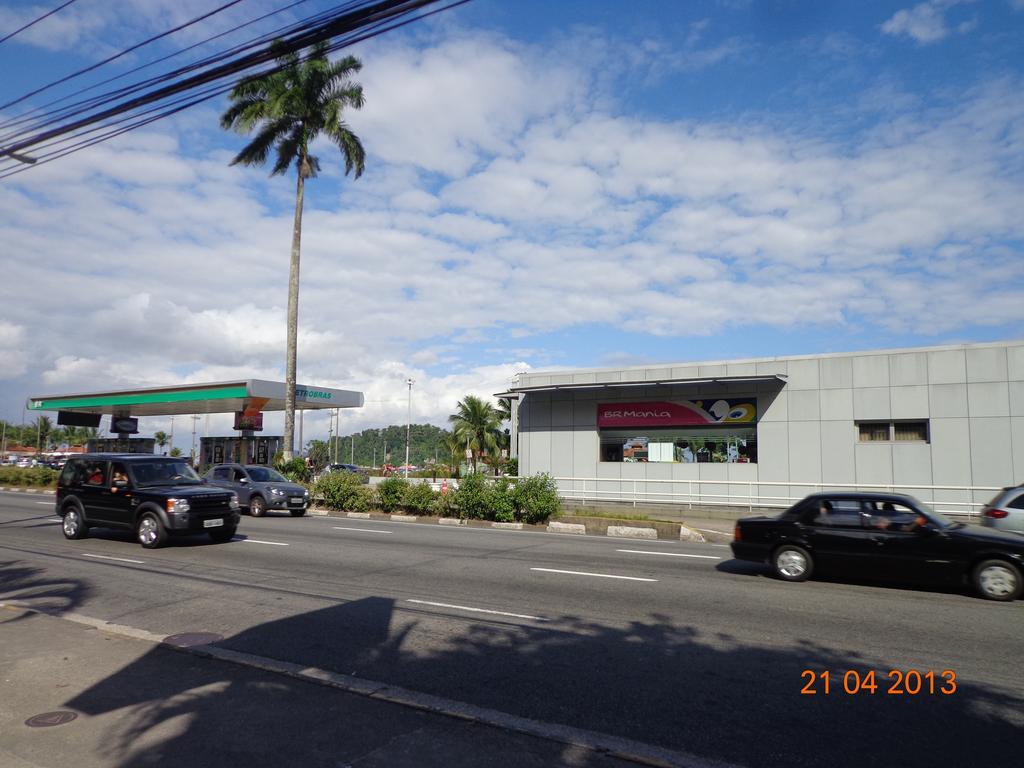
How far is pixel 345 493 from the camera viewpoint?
24.7 metres

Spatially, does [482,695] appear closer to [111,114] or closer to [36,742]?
[36,742]

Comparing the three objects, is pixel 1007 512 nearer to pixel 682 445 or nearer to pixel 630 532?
pixel 630 532

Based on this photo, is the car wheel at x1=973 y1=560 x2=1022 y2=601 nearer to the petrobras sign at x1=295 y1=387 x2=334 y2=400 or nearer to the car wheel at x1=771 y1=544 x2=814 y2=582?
the car wheel at x1=771 y1=544 x2=814 y2=582

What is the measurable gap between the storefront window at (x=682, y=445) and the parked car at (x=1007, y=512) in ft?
42.3

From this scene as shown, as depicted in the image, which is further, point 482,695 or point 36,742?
point 482,695

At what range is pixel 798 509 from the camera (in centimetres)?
1139

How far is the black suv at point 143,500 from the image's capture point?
14062mm

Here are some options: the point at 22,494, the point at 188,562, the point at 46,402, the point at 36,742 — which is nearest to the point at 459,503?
the point at 188,562

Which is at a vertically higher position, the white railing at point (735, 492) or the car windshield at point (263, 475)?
the car windshield at point (263, 475)

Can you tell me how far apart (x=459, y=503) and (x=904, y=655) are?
15.8 meters

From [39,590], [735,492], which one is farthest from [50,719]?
[735,492]

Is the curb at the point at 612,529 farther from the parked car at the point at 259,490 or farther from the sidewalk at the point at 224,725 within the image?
the sidewalk at the point at 224,725

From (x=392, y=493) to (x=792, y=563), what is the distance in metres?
15.0
